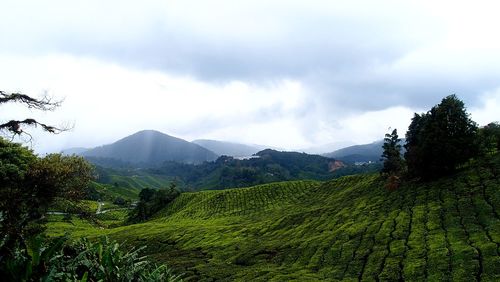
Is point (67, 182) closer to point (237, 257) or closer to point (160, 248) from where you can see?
point (237, 257)

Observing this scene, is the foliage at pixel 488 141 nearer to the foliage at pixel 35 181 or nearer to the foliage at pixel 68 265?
the foliage at pixel 35 181

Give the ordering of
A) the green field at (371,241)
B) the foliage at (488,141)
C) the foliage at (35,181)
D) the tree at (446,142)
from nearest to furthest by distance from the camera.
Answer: the foliage at (35,181) → the green field at (371,241) → the tree at (446,142) → the foliage at (488,141)

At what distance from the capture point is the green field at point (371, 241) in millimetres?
28234

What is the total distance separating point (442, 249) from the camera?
29.8 meters

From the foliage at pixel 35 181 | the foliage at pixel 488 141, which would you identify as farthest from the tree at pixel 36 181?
the foliage at pixel 488 141

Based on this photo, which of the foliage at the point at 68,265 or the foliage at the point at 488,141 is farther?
the foliage at the point at 488,141

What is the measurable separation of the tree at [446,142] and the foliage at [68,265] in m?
48.0

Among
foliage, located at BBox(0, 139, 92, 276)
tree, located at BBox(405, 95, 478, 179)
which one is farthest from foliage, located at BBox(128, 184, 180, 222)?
tree, located at BBox(405, 95, 478, 179)

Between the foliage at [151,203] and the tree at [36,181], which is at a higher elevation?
the tree at [36,181]

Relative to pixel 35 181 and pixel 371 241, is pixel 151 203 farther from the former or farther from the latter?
pixel 371 241

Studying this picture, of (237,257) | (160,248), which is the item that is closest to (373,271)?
(237,257)

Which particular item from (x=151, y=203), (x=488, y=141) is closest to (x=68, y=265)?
(x=488, y=141)

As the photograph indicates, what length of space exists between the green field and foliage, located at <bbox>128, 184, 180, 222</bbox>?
72479 millimetres

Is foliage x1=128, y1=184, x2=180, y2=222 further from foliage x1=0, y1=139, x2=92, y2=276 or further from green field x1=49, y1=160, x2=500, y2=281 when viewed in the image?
foliage x1=0, y1=139, x2=92, y2=276
